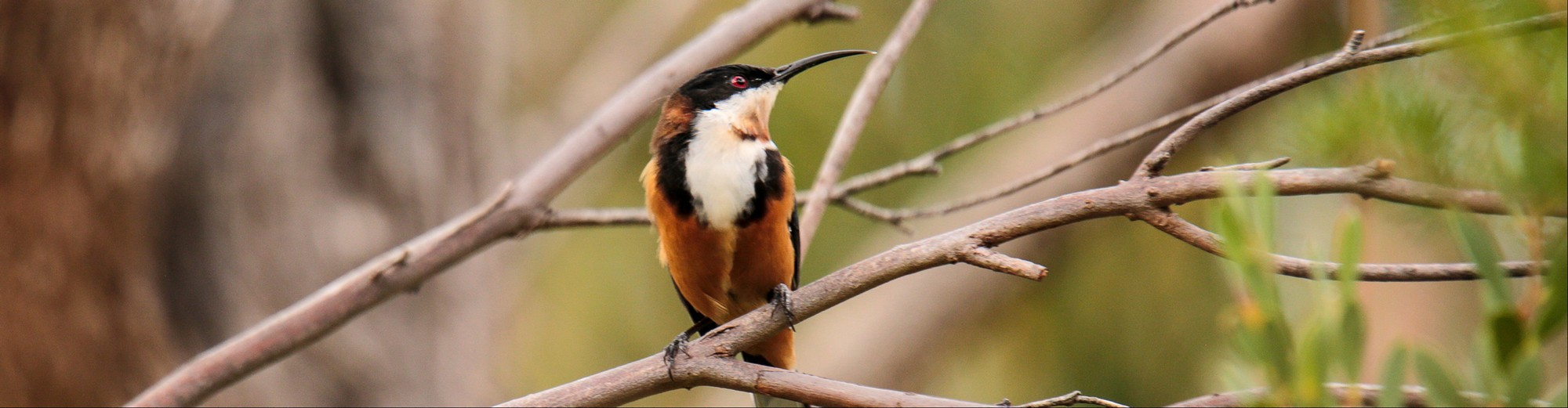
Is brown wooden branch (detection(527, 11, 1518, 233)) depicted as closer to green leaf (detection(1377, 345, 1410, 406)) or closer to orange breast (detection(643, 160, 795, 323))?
orange breast (detection(643, 160, 795, 323))

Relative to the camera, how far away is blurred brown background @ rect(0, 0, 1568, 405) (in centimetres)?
338

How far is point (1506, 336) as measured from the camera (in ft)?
2.78

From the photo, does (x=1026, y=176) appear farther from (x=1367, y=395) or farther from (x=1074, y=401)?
(x=1367, y=395)

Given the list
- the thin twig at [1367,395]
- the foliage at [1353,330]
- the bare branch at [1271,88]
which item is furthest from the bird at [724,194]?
the foliage at [1353,330]

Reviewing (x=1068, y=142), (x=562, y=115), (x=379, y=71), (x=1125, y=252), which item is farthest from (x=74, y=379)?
(x=1125, y=252)

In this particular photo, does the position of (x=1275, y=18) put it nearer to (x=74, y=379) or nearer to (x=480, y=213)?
(x=480, y=213)

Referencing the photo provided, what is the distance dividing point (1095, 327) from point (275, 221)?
14.7ft

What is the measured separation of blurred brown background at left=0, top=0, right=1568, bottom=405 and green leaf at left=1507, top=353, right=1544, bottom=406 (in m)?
0.16

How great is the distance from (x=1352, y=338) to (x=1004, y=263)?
0.88 meters

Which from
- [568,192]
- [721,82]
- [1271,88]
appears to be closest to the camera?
[1271,88]

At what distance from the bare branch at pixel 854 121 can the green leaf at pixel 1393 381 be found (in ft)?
7.86

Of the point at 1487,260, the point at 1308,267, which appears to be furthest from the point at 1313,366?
the point at 1308,267

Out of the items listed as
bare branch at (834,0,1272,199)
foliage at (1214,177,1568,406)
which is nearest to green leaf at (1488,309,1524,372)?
foliage at (1214,177,1568,406)

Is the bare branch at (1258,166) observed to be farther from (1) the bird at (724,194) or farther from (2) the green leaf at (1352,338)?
(1) the bird at (724,194)
